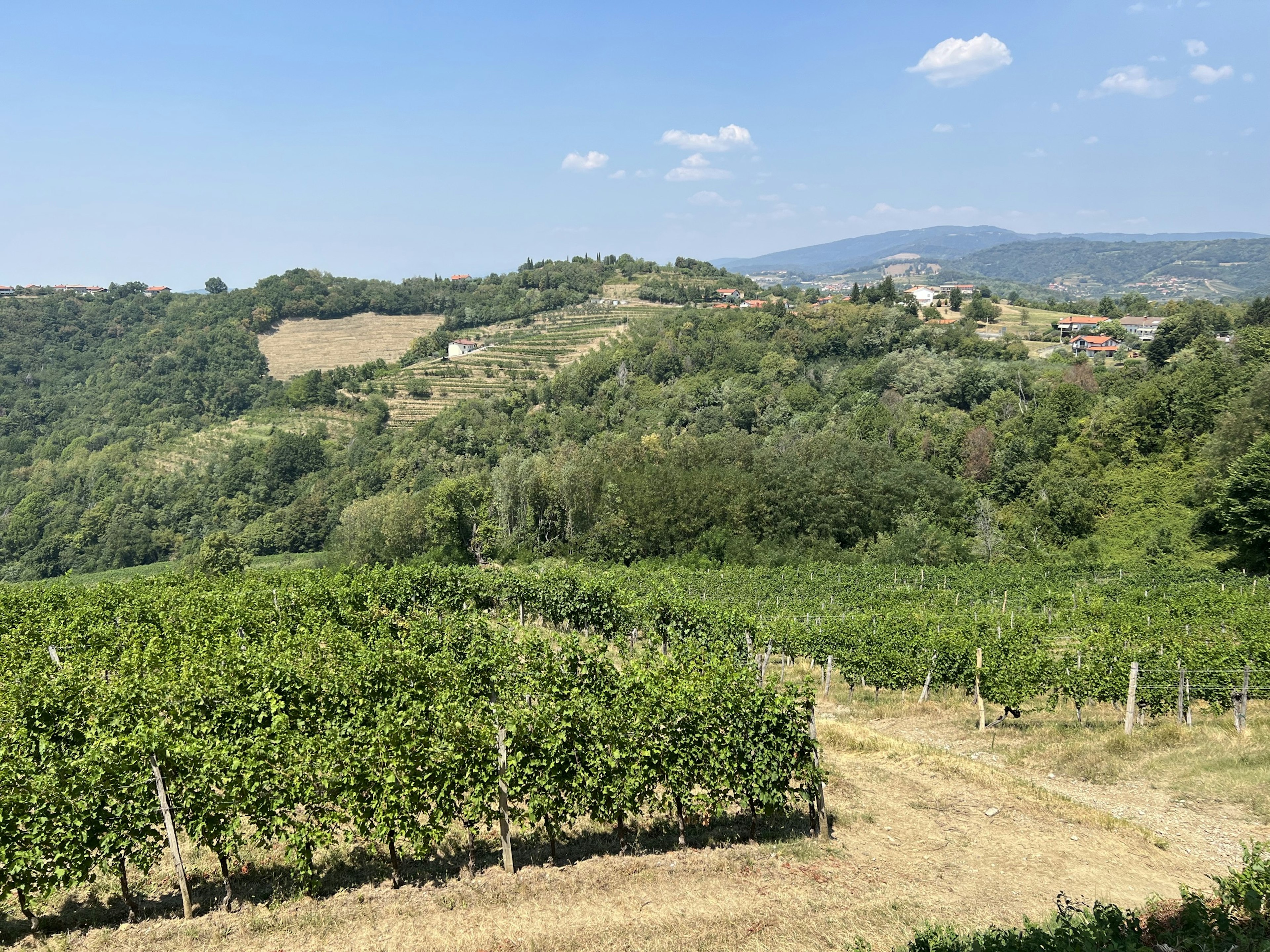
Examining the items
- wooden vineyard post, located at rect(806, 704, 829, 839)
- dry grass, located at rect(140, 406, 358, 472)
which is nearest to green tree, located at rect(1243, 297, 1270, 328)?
wooden vineyard post, located at rect(806, 704, 829, 839)

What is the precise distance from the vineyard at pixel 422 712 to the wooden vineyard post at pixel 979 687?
18cm

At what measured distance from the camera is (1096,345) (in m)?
93.2

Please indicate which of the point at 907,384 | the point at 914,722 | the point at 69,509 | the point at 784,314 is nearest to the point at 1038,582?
the point at 914,722

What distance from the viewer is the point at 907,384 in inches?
3152

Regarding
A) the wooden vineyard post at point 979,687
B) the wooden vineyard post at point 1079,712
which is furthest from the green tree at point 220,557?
the wooden vineyard post at point 1079,712

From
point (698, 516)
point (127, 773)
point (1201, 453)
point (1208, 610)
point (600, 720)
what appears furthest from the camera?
point (698, 516)

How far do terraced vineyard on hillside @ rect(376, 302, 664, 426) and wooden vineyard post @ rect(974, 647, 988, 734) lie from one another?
86492 millimetres

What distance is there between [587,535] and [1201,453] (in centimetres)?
4484

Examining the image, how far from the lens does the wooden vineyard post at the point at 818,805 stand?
506 inches

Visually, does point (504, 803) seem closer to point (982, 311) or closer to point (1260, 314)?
point (1260, 314)

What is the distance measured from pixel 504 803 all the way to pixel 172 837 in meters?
4.79

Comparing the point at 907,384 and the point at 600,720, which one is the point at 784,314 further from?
the point at 600,720

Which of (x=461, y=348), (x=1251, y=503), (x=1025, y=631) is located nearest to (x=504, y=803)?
(x=1025, y=631)

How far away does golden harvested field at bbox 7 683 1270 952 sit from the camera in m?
9.82
